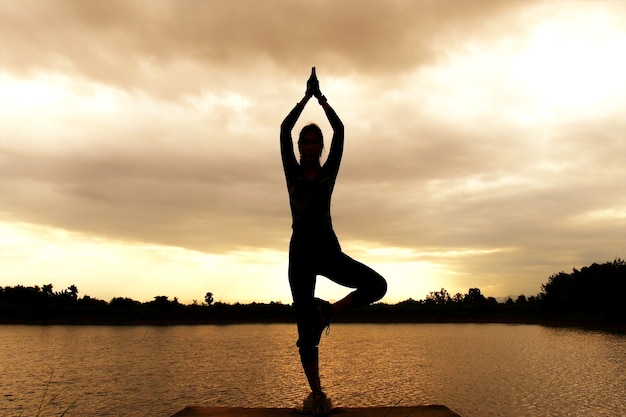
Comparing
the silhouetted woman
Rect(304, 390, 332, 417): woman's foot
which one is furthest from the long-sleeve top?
Rect(304, 390, 332, 417): woman's foot

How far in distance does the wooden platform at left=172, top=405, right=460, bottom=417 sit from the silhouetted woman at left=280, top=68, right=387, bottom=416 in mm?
295

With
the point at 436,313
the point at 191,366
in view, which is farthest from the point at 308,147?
the point at 436,313

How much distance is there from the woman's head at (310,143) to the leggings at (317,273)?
0.88m

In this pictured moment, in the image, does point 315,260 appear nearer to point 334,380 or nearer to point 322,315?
A: point 322,315

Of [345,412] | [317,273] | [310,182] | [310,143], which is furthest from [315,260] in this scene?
[345,412]

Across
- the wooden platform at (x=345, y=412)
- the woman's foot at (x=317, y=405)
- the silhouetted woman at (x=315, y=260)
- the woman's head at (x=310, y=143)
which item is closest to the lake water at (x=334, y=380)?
the wooden platform at (x=345, y=412)

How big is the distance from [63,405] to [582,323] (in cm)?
10234

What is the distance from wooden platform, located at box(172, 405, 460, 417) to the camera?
4914mm

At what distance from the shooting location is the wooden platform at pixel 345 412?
4914 millimetres

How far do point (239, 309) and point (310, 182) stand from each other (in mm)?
148568

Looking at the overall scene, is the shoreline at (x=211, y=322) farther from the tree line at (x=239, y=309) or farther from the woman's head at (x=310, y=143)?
the woman's head at (x=310, y=143)

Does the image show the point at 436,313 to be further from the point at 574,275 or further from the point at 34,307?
the point at 34,307

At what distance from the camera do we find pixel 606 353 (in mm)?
50031

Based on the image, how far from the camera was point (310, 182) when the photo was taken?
16.5ft
